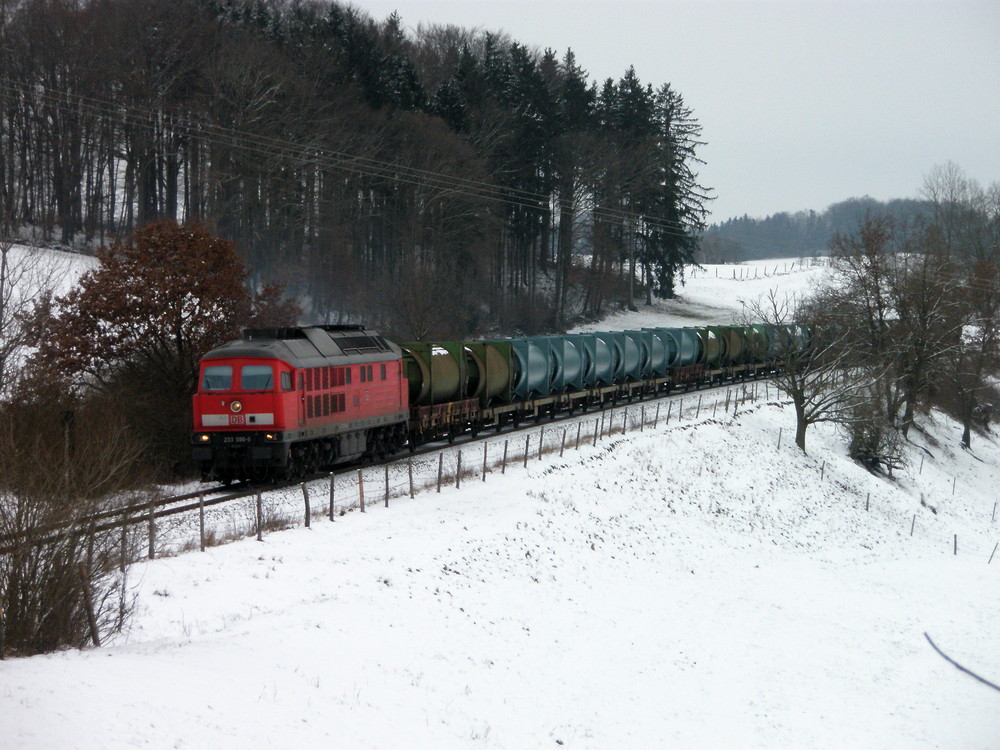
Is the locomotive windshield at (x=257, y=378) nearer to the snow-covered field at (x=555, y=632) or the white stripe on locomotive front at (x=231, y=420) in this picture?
the white stripe on locomotive front at (x=231, y=420)

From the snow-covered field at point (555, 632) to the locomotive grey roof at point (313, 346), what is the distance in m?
3.50

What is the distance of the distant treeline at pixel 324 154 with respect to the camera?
5028 cm

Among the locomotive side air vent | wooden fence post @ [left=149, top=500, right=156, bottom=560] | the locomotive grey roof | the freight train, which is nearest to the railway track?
wooden fence post @ [left=149, top=500, right=156, bottom=560]

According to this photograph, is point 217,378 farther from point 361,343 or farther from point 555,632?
point 555,632

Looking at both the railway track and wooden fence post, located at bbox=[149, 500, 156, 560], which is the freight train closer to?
the railway track

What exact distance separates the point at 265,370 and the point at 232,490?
301 cm

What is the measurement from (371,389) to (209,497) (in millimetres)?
6257

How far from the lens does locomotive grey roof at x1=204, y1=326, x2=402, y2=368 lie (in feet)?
75.8

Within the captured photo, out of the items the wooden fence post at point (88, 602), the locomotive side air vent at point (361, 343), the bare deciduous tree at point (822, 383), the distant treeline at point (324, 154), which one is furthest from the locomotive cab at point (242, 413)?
the bare deciduous tree at point (822, 383)

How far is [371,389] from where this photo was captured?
27031 millimetres

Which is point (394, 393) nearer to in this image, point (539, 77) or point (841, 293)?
point (841, 293)

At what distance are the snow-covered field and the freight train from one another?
199cm

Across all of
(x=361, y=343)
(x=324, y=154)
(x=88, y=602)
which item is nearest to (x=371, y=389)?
(x=361, y=343)

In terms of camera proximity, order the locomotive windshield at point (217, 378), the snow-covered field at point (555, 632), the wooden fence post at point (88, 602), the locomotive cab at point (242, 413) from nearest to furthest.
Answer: the wooden fence post at point (88, 602)
the snow-covered field at point (555, 632)
the locomotive cab at point (242, 413)
the locomotive windshield at point (217, 378)
